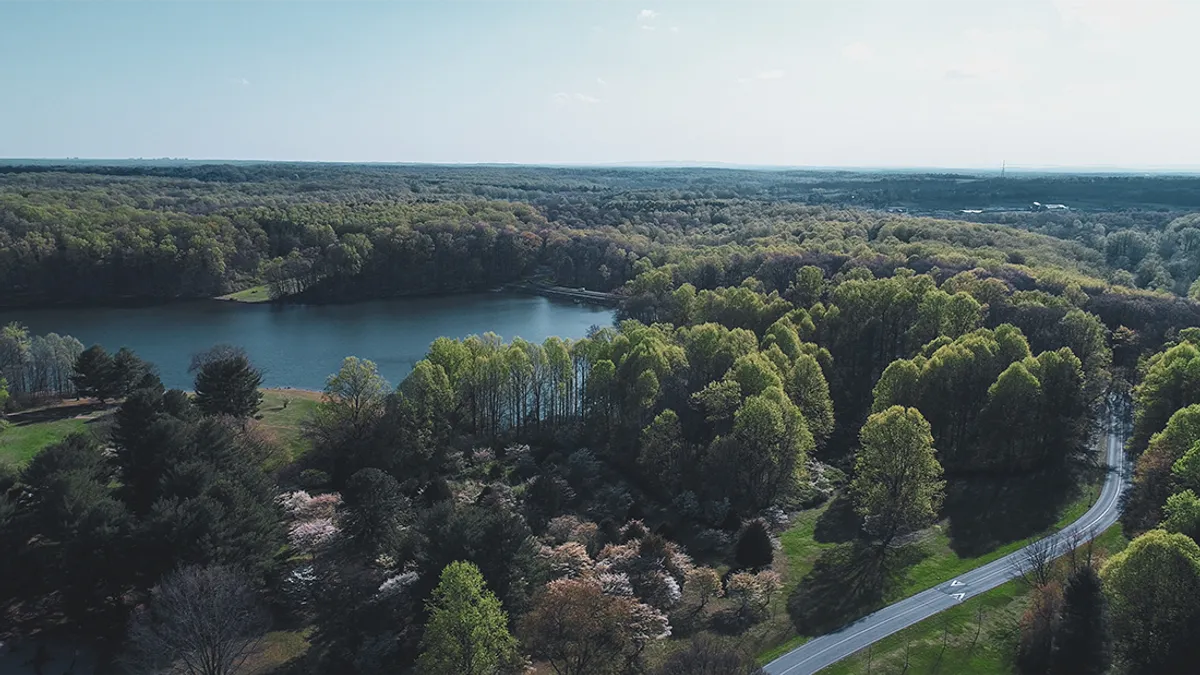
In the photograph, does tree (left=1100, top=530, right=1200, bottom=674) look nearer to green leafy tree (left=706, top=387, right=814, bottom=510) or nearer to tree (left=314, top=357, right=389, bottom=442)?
green leafy tree (left=706, top=387, right=814, bottom=510)

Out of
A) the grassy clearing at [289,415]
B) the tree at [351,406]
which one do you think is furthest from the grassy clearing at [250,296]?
the tree at [351,406]

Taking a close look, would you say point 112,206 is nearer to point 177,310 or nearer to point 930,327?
point 177,310

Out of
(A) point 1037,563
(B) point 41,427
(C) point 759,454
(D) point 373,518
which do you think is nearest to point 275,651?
(D) point 373,518

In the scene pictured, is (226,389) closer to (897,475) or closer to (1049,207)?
(897,475)

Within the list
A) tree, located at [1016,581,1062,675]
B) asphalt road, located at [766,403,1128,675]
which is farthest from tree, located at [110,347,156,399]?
tree, located at [1016,581,1062,675]

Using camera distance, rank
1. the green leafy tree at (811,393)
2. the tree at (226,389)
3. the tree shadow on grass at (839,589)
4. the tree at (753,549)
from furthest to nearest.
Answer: the green leafy tree at (811,393) → the tree at (226,389) → the tree at (753,549) → the tree shadow on grass at (839,589)

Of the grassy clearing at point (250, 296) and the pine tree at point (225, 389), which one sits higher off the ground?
the pine tree at point (225, 389)

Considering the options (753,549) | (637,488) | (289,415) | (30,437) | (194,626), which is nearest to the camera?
(194,626)

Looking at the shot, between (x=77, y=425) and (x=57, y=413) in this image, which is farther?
(x=57, y=413)

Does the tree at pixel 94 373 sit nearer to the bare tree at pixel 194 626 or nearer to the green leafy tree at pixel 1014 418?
the bare tree at pixel 194 626
